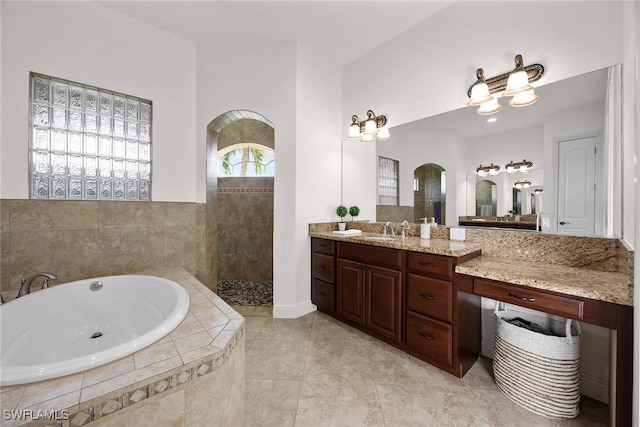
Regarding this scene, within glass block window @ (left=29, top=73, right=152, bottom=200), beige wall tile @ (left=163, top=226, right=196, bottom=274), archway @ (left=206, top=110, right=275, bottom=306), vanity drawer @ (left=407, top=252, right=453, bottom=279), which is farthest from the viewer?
archway @ (left=206, top=110, right=275, bottom=306)

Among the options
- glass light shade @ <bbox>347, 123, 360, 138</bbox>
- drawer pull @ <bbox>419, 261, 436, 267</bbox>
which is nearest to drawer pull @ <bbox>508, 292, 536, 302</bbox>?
drawer pull @ <bbox>419, 261, 436, 267</bbox>

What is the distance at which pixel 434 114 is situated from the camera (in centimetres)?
231

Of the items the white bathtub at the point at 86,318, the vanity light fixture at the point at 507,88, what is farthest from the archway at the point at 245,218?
the vanity light fixture at the point at 507,88

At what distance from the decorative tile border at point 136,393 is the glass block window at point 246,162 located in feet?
11.1

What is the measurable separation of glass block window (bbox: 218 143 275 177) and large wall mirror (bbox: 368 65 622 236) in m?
2.23

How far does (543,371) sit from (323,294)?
5.67 feet

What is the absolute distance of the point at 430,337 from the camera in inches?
68.7

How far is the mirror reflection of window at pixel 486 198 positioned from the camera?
2.04 m

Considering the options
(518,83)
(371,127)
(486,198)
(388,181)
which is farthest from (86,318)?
(518,83)

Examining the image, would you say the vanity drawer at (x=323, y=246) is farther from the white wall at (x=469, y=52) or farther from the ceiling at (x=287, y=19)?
the ceiling at (x=287, y=19)

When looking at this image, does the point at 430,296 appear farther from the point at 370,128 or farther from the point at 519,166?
the point at 370,128

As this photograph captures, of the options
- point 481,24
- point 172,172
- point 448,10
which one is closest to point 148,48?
point 172,172

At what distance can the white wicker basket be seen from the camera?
136 cm

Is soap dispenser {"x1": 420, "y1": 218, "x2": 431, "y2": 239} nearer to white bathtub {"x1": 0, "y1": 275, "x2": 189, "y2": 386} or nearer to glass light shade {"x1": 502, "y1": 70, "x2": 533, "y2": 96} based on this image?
glass light shade {"x1": 502, "y1": 70, "x2": 533, "y2": 96}
